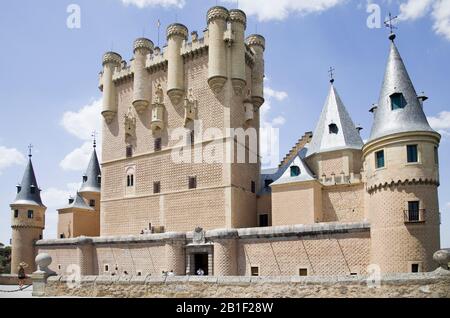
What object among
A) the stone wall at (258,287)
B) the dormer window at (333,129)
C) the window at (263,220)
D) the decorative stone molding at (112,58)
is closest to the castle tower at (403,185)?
the stone wall at (258,287)

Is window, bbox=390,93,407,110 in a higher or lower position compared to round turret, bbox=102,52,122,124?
lower

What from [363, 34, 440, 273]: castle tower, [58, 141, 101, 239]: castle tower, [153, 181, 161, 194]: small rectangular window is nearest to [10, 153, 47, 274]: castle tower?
[58, 141, 101, 239]: castle tower

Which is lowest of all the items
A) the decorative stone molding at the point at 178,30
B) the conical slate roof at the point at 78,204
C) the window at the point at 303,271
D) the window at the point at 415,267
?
the window at the point at 303,271

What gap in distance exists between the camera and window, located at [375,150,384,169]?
21.0m

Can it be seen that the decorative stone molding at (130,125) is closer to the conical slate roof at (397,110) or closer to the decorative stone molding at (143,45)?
the decorative stone molding at (143,45)

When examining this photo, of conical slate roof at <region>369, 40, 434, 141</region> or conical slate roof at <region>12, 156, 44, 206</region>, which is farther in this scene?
conical slate roof at <region>12, 156, 44, 206</region>

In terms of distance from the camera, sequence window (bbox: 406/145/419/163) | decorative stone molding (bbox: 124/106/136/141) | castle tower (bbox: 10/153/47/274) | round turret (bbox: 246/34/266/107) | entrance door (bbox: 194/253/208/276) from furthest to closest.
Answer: castle tower (bbox: 10/153/47/274) < decorative stone molding (bbox: 124/106/136/141) < round turret (bbox: 246/34/266/107) < entrance door (bbox: 194/253/208/276) < window (bbox: 406/145/419/163)

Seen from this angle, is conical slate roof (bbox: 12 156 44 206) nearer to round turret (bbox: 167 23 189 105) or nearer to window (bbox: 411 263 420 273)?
round turret (bbox: 167 23 189 105)

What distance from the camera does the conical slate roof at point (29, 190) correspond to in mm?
41594

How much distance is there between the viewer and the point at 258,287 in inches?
734

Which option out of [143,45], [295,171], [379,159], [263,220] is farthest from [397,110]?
[143,45]

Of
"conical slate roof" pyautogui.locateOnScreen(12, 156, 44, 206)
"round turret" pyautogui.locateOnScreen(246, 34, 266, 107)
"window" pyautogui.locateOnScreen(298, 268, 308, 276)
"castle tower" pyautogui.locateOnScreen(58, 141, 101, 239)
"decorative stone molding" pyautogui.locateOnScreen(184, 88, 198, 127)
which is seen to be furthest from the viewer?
"castle tower" pyautogui.locateOnScreen(58, 141, 101, 239)

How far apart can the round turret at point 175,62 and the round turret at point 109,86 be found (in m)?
6.44

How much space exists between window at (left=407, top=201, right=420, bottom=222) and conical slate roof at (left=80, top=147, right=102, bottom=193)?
3282 centimetres
